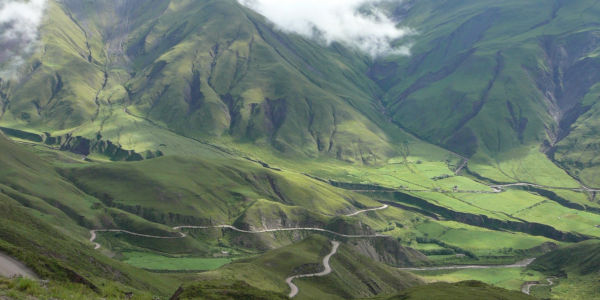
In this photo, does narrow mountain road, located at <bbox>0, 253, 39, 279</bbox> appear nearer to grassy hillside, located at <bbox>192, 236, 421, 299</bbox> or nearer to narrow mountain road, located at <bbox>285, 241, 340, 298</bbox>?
grassy hillside, located at <bbox>192, 236, 421, 299</bbox>

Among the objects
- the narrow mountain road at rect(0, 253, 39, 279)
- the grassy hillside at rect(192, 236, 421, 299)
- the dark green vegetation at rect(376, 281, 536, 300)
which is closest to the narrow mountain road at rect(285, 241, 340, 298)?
the grassy hillside at rect(192, 236, 421, 299)

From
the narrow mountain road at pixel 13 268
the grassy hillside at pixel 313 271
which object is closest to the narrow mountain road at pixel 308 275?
the grassy hillside at pixel 313 271

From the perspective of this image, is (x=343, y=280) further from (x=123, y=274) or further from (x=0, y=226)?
(x=0, y=226)

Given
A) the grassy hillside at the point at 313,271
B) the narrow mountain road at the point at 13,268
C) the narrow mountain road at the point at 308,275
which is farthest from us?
the narrow mountain road at the point at 308,275

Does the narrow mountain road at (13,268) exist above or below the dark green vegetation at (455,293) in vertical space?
below

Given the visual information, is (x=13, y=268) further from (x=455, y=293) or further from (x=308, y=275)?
(x=308, y=275)

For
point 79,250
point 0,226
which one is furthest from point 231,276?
point 0,226

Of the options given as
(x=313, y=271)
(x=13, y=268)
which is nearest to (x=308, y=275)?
(x=313, y=271)

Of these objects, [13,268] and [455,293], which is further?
[455,293]

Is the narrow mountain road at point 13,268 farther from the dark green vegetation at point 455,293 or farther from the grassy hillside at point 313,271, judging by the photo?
the dark green vegetation at point 455,293

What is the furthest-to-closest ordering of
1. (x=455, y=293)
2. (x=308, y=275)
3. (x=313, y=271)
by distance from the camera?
(x=313, y=271) < (x=308, y=275) < (x=455, y=293)
